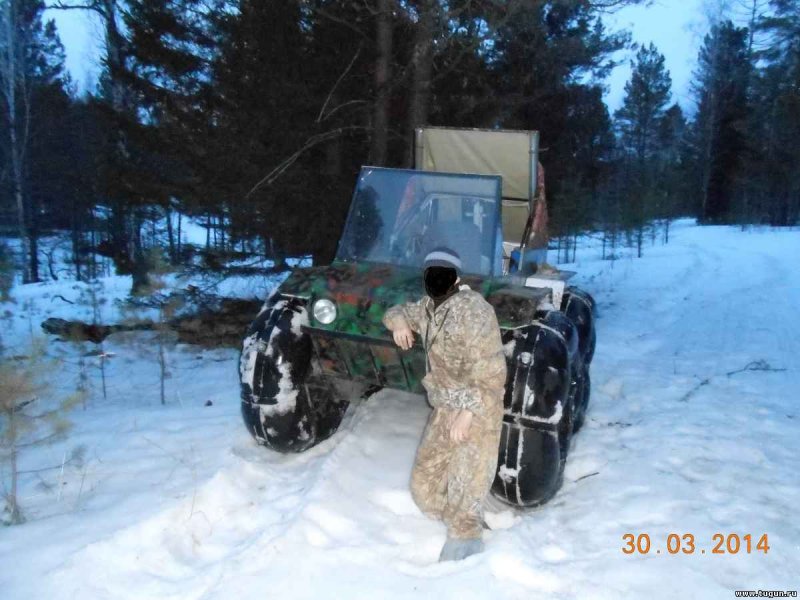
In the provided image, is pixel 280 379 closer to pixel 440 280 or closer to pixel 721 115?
pixel 440 280

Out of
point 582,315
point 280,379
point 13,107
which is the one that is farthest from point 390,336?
point 13,107

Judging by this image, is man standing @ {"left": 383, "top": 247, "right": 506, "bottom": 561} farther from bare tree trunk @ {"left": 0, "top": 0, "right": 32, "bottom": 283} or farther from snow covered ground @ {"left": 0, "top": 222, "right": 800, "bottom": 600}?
bare tree trunk @ {"left": 0, "top": 0, "right": 32, "bottom": 283}

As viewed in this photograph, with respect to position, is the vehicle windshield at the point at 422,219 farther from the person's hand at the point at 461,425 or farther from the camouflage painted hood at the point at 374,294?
the person's hand at the point at 461,425

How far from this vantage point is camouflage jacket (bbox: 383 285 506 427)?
129 inches

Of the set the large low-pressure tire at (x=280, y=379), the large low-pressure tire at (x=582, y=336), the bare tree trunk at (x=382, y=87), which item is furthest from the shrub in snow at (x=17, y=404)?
the bare tree trunk at (x=382, y=87)

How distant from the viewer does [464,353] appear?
329 cm

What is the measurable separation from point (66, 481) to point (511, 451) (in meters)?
2.96

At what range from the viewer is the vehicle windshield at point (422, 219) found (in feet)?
15.1

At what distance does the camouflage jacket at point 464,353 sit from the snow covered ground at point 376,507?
0.85m

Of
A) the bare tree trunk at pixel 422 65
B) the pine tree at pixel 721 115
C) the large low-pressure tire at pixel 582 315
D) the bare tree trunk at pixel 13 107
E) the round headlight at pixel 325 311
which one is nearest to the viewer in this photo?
the round headlight at pixel 325 311

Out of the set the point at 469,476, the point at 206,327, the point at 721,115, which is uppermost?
the point at 721,115

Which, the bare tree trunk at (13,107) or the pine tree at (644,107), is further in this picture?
the pine tree at (644,107)

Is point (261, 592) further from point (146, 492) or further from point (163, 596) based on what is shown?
point (146, 492)

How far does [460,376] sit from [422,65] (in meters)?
6.48
